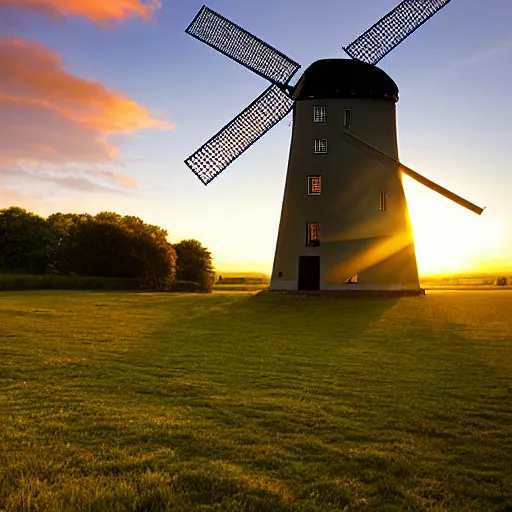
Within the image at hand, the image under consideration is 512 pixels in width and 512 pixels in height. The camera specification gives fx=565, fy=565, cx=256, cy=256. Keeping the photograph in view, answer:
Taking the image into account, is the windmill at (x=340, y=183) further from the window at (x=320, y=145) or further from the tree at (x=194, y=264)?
the tree at (x=194, y=264)

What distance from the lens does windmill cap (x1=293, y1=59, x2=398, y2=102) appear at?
33969mm

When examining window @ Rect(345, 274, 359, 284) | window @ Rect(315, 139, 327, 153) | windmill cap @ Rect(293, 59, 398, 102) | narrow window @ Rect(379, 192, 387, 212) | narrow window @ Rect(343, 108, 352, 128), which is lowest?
window @ Rect(345, 274, 359, 284)

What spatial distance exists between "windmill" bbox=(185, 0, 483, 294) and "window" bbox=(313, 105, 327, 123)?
61 millimetres

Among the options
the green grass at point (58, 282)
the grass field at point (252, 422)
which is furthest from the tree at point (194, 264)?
the grass field at point (252, 422)

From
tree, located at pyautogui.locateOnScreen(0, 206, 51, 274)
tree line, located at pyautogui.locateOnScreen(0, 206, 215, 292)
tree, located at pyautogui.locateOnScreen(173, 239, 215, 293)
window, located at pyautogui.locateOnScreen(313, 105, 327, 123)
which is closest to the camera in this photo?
window, located at pyautogui.locateOnScreen(313, 105, 327, 123)

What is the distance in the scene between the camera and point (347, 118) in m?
34.3

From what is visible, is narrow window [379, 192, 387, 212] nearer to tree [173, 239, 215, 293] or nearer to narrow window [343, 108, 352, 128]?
narrow window [343, 108, 352, 128]

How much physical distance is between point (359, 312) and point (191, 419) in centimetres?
1985

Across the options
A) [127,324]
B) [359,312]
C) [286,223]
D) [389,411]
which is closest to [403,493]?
[389,411]

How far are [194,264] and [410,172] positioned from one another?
35.1 metres

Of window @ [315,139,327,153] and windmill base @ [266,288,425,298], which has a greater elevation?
window @ [315,139,327,153]

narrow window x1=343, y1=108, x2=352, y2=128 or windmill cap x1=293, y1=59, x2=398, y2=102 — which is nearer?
windmill cap x1=293, y1=59, x2=398, y2=102

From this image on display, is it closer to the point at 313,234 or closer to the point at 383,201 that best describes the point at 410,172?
the point at 383,201

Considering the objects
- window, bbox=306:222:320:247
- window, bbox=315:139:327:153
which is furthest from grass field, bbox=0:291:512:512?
window, bbox=315:139:327:153
